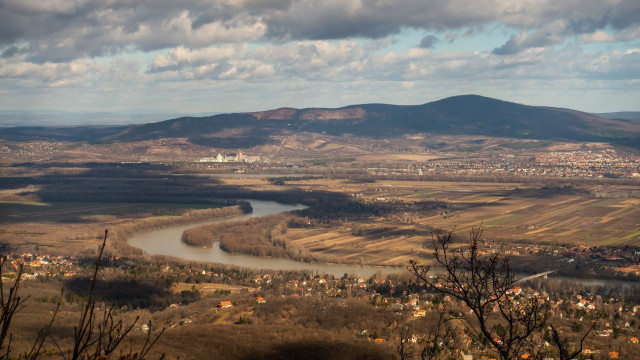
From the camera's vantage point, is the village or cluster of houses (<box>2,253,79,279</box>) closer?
the village

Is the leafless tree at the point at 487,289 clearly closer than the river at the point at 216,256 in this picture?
Yes

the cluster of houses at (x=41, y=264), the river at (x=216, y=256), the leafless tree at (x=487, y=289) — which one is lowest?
the river at (x=216, y=256)

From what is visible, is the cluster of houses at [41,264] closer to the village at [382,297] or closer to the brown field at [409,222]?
the village at [382,297]

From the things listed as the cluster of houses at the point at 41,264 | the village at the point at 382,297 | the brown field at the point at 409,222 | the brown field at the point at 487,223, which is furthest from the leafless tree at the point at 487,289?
the brown field at the point at 409,222

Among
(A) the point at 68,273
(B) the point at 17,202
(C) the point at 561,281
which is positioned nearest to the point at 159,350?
(A) the point at 68,273

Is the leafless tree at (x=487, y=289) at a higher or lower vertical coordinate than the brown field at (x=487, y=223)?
higher

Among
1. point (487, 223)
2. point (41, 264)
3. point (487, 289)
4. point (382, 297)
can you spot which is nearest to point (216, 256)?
point (41, 264)

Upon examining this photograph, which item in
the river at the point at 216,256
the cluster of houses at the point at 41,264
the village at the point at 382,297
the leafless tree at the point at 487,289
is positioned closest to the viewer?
the leafless tree at the point at 487,289

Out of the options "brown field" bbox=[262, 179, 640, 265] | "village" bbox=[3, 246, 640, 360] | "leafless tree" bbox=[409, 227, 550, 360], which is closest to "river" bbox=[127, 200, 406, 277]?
"brown field" bbox=[262, 179, 640, 265]

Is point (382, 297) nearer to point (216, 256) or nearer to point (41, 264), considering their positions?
point (216, 256)

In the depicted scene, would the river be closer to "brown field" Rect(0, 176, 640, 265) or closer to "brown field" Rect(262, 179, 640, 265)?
"brown field" Rect(0, 176, 640, 265)

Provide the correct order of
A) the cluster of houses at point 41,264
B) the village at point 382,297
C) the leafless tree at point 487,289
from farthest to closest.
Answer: the cluster of houses at point 41,264, the village at point 382,297, the leafless tree at point 487,289
